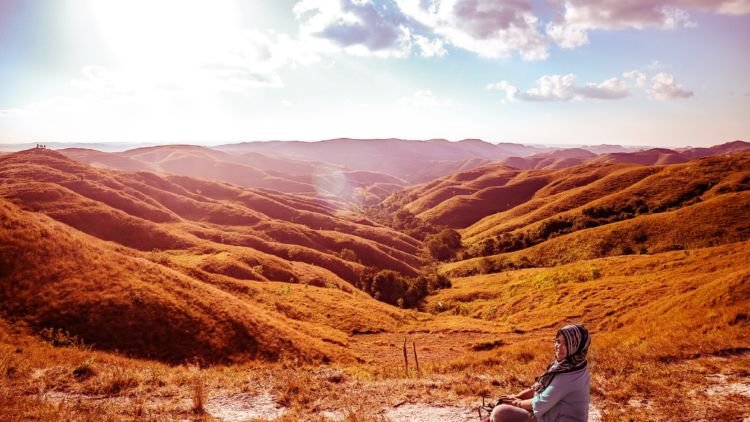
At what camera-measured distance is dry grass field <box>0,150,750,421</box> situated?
34.9 feet

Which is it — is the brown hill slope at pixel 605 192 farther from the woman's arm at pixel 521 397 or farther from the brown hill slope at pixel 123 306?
the woman's arm at pixel 521 397

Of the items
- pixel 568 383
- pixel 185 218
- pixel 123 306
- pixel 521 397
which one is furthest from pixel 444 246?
pixel 568 383

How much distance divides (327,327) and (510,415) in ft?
114

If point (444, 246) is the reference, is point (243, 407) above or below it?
above

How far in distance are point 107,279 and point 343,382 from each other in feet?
67.6

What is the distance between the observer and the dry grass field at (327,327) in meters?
10.6

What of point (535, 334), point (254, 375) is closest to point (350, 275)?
point (535, 334)

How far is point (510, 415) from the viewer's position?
6184 millimetres

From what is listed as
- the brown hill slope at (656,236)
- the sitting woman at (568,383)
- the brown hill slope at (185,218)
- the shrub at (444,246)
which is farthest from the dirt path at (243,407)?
the shrub at (444,246)

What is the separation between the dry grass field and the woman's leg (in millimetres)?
3895

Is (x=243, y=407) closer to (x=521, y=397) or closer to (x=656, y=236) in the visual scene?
(x=521, y=397)

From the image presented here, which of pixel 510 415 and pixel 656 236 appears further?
pixel 656 236

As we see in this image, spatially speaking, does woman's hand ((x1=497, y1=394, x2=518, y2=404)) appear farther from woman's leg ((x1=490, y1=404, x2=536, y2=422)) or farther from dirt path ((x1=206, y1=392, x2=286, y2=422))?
dirt path ((x1=206, y1=392, x2=286, y2=422))

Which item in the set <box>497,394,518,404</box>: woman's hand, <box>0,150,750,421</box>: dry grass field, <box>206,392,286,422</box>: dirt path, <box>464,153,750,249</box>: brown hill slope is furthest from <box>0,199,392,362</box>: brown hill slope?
<box>464,153,750,249</box>: brown hill slope
